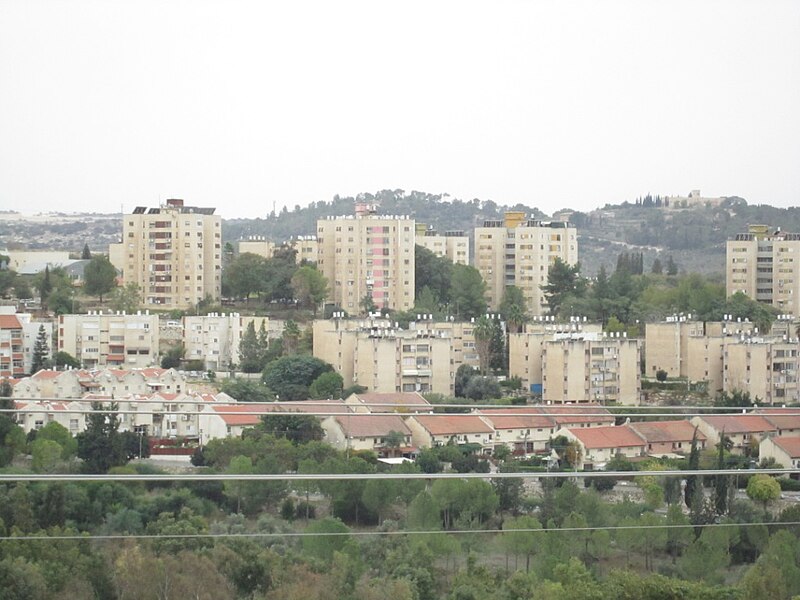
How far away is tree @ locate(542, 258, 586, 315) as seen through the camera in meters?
19.2

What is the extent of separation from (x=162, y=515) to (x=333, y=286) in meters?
12.5

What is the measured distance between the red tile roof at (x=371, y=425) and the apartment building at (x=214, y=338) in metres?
5.53

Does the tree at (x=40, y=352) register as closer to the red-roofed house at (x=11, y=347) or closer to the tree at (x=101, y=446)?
the red-roofed house at (x=11, y=347)

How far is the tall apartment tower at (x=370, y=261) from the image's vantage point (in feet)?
62.2

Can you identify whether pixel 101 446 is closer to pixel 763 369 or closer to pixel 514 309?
pixel 763 369

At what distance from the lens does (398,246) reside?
19.2 meters

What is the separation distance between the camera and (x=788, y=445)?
34.1ft

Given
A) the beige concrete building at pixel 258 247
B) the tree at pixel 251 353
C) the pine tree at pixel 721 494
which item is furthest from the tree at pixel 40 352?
the pine tree at pixel 721 494

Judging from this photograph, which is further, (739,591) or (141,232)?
(141,232)

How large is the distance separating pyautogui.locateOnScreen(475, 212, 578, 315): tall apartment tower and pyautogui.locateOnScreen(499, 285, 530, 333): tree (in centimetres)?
56

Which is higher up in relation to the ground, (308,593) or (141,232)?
(141,232)

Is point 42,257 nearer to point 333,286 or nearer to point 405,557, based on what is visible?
point 333,286

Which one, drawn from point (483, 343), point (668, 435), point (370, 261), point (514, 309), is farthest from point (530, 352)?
point (370, 261)

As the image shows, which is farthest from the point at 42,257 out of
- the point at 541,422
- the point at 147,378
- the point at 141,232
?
the point at 541,422
